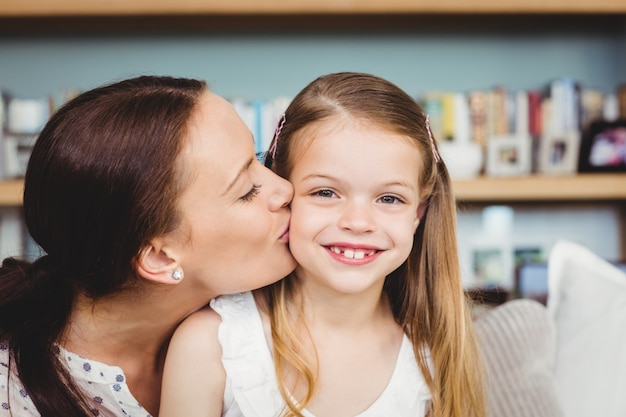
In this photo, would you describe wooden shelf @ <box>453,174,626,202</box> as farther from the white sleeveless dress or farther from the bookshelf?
the white sleeveless dress

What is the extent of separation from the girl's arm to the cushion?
58 centimetres

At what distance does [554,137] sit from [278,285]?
5.50 feet

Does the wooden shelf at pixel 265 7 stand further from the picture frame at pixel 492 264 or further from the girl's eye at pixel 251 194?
the girl's eye at pixel 251 194

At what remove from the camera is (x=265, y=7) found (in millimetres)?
2371

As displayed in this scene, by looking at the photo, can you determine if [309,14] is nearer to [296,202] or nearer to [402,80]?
[402,80]

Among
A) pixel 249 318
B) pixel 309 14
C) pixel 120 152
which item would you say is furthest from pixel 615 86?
pixel 120 152

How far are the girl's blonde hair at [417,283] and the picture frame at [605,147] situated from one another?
146 centimetres

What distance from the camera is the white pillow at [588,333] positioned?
4.57ft

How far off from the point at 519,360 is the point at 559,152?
1.39 meters

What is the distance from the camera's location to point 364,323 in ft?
4.41

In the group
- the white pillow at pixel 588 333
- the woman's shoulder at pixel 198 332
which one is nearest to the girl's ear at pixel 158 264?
the woman's shoulder at pixel 198 332

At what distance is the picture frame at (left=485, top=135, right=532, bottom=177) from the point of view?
2592mm

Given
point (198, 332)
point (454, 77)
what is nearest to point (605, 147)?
point (454, 77)

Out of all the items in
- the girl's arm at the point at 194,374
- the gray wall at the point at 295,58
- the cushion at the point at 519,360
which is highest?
the gray wall at the point at 295,58
